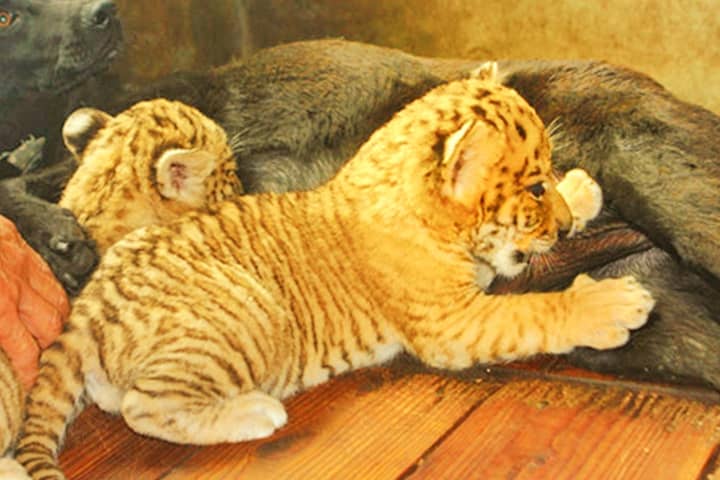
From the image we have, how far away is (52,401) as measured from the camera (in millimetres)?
1955

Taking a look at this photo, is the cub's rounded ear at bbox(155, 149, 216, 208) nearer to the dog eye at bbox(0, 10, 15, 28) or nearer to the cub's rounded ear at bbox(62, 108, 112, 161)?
the cub's rounded ear at bbox(62, 108, 112, 161)

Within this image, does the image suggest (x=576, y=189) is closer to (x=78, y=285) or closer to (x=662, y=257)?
(x=662, y=257)

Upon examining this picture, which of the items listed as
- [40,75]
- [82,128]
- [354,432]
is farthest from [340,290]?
[40,75]

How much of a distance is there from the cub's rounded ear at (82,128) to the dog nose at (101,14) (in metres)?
0.37

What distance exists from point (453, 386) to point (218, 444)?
57 cm

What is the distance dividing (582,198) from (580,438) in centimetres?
80

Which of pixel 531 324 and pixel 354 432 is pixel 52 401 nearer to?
pixel 354 432

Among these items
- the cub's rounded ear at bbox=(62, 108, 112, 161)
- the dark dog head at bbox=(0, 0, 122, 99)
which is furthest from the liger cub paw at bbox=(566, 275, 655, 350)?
the dark dog head at bbox=(0, 0, 122, 99)

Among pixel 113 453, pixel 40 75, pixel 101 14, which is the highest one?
pixel 101 14

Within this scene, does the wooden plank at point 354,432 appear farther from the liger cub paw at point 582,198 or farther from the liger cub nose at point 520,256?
the liger cub paw at point 582,198

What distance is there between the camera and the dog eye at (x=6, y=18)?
278 centimetres

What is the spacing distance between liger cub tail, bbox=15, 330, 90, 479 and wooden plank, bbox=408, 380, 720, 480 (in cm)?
75

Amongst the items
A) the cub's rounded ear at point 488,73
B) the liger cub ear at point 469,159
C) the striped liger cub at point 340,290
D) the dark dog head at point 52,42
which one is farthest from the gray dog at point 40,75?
the cub's rounded ear at point 488,73

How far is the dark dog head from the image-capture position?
280cm
